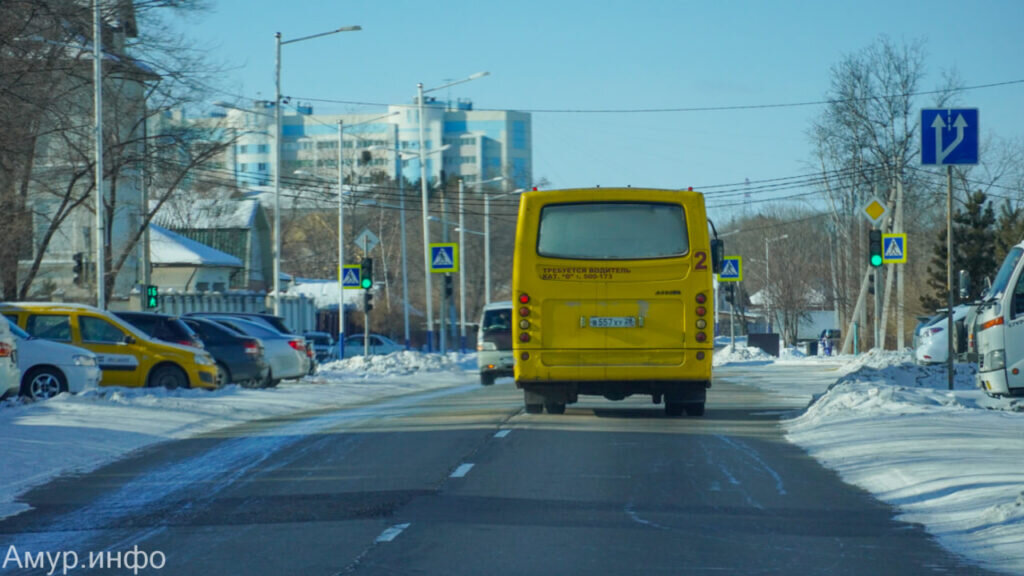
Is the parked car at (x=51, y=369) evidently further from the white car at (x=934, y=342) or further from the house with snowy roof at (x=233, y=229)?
the house with snowy roof at (x=233, y=229)

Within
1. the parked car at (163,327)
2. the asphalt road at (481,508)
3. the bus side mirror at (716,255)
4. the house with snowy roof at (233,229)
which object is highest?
the house with snowy roof at (233,229)

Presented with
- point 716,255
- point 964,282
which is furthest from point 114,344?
point 964,282

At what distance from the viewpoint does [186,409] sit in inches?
853

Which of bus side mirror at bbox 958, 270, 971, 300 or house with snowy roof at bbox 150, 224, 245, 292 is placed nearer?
bus side mirror at bbox 958, 270, 971, 300

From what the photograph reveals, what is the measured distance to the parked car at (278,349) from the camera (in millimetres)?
30812

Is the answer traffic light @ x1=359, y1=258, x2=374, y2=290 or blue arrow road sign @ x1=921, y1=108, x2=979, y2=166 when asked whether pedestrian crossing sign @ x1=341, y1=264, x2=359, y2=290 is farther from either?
blue arrow road sign @ x1=921, y1=108, x2=979, y2=166

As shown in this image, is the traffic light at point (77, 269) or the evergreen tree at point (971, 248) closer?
the traffic light at point (77, 269)

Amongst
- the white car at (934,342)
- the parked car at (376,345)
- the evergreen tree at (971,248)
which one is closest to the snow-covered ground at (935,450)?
the white car at (934,342)

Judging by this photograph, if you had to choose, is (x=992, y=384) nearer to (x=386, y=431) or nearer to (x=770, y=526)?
(x=386, y=431)

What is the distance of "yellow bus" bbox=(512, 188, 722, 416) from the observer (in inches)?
727

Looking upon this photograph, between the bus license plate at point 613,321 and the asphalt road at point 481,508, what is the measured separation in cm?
160

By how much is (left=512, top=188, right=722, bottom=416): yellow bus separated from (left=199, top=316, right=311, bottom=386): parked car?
1312cm

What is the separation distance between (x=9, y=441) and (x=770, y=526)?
31.6ft

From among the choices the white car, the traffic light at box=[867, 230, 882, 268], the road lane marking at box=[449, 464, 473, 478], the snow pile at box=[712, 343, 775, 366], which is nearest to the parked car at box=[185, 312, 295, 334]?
the traffic light at box=[867, 230, 882, 268]
